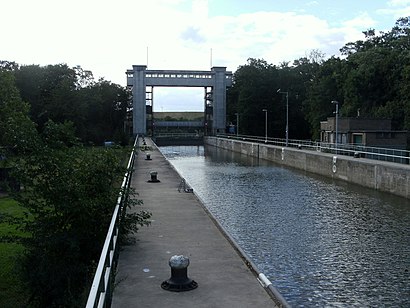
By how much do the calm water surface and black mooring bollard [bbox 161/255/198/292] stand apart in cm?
270

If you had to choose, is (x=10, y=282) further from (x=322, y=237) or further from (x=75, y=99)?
(x=75, y=99)

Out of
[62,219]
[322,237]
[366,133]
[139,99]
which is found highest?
[139,99]

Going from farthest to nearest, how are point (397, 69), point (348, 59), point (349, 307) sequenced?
1. point (348, 59)
2. point (397, 69)
3. point (349, 307)

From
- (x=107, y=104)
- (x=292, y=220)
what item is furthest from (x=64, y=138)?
(x=107, y=104)

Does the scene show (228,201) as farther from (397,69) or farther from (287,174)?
(397,69)

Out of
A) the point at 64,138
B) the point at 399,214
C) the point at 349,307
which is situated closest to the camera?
the point at 349,307

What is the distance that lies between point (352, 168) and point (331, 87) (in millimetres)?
34905

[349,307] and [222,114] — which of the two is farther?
[222,114]

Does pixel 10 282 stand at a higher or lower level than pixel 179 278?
lower

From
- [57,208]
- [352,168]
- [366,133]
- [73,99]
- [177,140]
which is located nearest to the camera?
[57,208]

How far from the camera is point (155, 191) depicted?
70.1 feet

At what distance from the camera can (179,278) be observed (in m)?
8.25

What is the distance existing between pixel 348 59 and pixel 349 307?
57.4 meters

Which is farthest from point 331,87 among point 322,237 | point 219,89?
point 322,237
